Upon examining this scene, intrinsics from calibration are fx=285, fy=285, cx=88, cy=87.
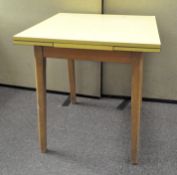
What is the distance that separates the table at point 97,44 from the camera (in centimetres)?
118

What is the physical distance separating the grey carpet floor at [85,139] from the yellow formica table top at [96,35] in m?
0.63

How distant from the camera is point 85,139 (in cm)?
168

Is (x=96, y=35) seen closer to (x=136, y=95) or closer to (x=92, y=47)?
(x=92, y=47)

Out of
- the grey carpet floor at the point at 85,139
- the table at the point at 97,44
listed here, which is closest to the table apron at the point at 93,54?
the table at the point at 97,44

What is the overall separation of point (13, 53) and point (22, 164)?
1.05 m

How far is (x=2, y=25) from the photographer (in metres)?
2.17

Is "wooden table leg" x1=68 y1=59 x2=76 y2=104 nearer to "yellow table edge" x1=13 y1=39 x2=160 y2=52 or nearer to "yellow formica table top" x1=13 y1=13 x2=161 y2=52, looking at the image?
"yellow formica table top" x1=13 y1=13 x2=161 y2=52

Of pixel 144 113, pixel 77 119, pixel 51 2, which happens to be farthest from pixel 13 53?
pixel 144 113

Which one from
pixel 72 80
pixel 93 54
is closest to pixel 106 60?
pixel 93 54

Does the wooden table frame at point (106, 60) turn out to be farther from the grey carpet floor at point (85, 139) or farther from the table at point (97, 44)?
the grey carpet floor at point (85, 139)

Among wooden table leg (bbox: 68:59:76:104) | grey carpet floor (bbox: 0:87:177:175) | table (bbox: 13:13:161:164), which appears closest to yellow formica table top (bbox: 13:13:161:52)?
table (bbox: 13:13:161:164)

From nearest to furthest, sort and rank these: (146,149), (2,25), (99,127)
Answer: (146,149), (99,127), (2,25)

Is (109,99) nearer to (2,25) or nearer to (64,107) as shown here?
(64,107)

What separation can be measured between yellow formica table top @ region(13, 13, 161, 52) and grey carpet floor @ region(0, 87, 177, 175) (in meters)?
0.63
